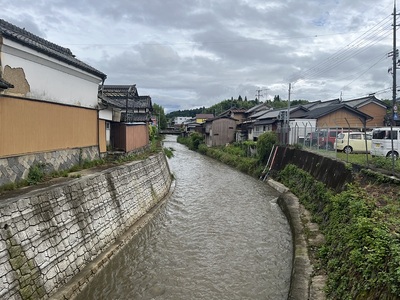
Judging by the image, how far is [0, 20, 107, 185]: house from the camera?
902 centimetres

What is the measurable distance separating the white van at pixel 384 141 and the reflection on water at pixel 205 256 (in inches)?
289

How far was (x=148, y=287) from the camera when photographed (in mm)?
8648

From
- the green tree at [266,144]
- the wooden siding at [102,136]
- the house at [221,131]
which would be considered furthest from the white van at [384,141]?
the house at [221,131]

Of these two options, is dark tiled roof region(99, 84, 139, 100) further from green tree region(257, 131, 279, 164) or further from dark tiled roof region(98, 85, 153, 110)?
green tree region(257, 131, 279, 164)

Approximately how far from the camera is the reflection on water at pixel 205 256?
849cm

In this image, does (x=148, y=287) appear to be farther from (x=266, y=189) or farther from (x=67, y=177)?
(x=266, y=189)

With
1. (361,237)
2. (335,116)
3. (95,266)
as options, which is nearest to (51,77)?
(95,266)

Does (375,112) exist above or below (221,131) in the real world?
above

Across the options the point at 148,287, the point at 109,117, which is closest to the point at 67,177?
the point at 148,287

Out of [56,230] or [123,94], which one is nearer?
[56,230]

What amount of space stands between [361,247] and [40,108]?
10.6 m

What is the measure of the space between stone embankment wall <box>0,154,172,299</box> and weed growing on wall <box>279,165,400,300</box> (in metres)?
6.49

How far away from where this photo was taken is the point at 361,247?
275 inches

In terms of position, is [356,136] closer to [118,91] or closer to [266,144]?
[266,144]
